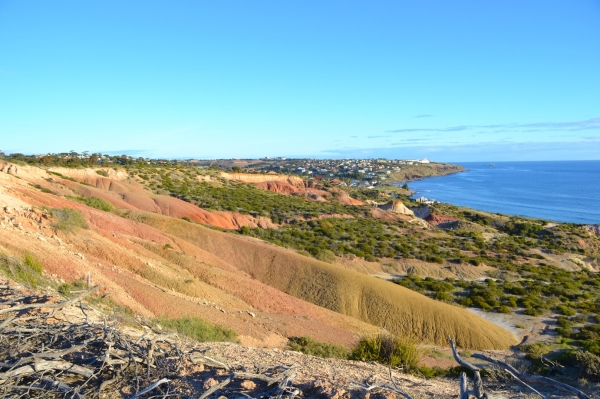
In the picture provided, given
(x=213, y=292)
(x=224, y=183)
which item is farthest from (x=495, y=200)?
(x=213, y=292)

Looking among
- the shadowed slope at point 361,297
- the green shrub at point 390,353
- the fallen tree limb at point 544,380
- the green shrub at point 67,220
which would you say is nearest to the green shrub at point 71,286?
the green shrub at point 67,220

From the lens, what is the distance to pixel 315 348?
13.4 m

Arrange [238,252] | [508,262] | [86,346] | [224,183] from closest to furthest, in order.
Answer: [86,346] < [238,252] < [508,262] < [224,183]

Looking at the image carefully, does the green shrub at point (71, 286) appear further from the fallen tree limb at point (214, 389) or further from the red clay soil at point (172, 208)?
the red clay soil at point (172, 208)

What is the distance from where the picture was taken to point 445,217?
2884 inches

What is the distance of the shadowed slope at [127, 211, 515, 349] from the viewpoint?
21734mm

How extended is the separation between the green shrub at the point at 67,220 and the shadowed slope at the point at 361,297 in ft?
29.8

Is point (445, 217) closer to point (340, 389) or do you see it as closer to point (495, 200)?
point (495, 200)

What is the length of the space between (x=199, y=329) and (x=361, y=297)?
42.1ft

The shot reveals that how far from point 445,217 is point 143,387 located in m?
73.0

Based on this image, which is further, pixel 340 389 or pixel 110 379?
pixel 340 389

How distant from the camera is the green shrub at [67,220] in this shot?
17922mm

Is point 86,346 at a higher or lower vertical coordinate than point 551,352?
higher

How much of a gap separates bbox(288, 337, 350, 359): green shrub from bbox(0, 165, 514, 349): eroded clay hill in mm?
626
